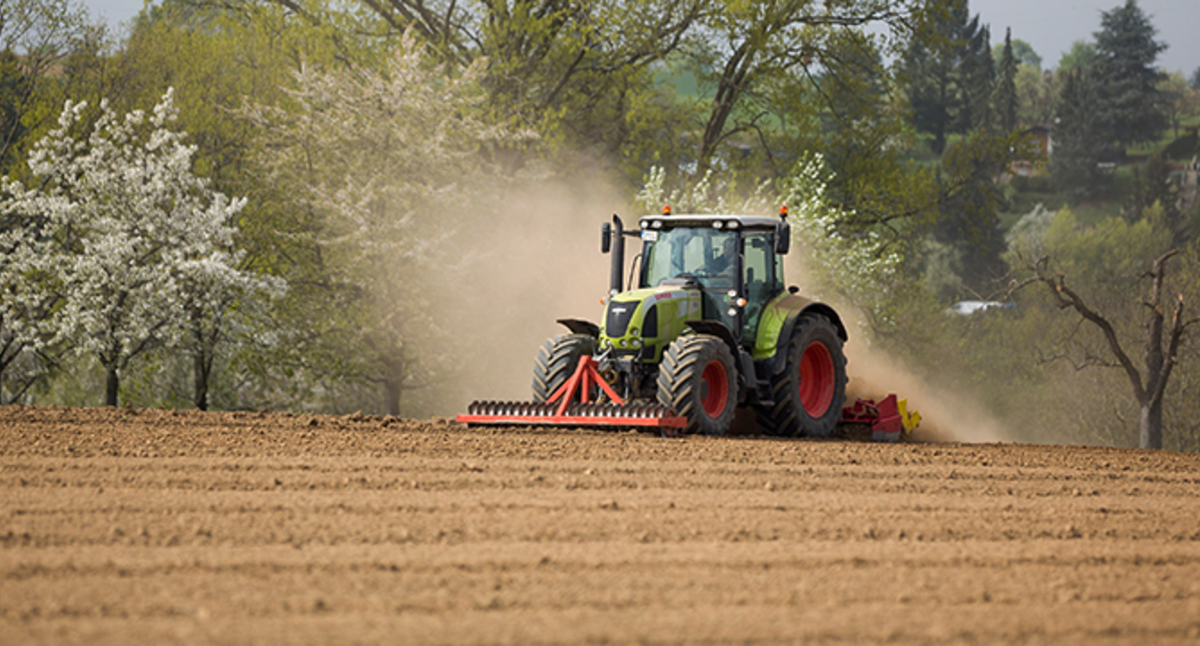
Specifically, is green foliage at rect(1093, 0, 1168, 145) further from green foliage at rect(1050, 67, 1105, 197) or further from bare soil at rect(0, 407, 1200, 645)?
bare soil at rect(0, 407, 1200, 645)

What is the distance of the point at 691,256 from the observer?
12516 millimetres

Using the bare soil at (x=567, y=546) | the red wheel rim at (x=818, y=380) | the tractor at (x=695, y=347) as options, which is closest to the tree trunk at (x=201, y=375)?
the tractor at (x=695, y=347)

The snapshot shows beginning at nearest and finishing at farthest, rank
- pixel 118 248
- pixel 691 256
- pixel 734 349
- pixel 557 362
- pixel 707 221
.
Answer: pixel 734 349 < pixel 557 362 < pixel 707 221 < pixel 691 256 < pixel 118 248

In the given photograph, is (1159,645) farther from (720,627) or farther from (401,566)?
(401,566)

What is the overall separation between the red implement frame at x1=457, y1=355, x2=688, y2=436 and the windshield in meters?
1.46

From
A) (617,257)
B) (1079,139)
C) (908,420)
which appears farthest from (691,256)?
(1079,139)

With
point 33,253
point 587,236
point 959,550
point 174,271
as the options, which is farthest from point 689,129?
point 959,550

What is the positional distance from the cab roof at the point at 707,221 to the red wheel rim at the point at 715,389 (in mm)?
1576

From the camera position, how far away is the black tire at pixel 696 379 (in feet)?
36.1

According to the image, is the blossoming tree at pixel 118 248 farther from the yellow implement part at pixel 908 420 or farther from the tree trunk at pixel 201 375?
the yellow implement part at pixel 908 420

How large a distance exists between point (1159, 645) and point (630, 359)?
24.5 feet

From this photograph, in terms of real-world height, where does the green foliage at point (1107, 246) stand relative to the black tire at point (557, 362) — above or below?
above

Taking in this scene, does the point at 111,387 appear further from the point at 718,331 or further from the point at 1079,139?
the point at 1079,139

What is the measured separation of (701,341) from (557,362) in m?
1.76
